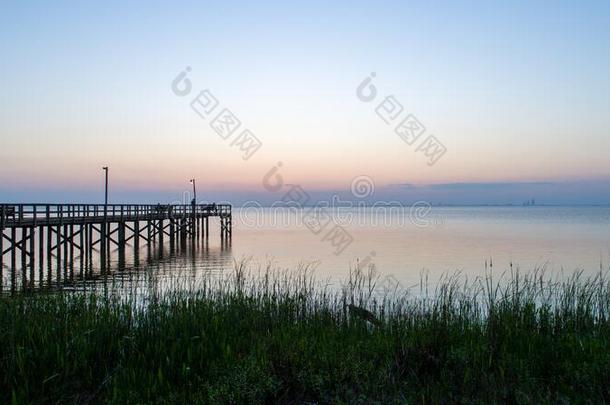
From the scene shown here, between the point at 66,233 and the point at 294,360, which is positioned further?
the point at 66,233

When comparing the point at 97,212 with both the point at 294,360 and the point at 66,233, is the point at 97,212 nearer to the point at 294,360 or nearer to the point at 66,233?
the point at 66,233

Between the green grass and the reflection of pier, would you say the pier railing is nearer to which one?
the reflection of pier

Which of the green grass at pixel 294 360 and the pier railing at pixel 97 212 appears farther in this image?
the pier railing at pixel 97 212

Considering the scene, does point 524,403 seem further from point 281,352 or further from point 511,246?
point 511,246

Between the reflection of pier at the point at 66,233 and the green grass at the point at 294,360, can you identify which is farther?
the reflection of pier at the point at 66,233

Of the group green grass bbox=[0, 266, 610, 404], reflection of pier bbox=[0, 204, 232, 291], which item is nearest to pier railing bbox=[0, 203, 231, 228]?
reflection of pier bbox=[0, 204, 232, 291]

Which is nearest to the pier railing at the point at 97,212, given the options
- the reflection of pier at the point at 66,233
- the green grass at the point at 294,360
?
the reflection of pier at the point at 66,233

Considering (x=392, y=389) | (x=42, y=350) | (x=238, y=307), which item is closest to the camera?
(x=392, y=389)

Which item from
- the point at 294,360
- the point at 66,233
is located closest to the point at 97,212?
the point at 66,233

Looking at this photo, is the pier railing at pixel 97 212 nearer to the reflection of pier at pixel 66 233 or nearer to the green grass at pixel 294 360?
the reflection of pier at pixel 66 233

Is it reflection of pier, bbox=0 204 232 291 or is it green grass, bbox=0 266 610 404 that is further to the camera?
reflection of pier, bbox=0 204 232 291

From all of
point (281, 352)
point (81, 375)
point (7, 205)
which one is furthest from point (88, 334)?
point (7, 205)

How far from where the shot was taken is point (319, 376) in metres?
6.05

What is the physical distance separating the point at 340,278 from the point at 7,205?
17.3m
